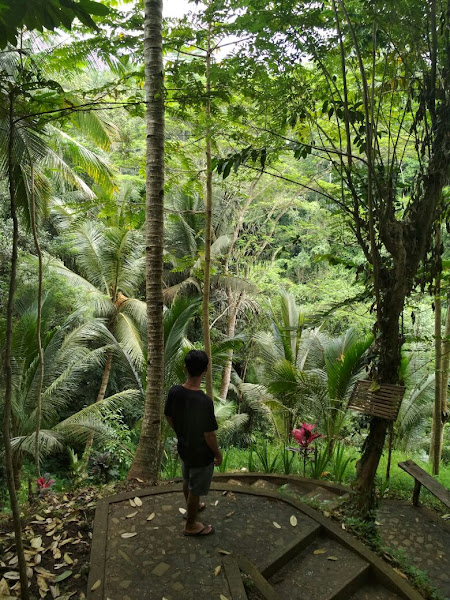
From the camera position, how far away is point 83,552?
10.0 feet

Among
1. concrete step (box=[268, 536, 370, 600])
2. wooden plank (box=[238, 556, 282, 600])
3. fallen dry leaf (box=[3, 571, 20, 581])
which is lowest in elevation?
concrete step (box=[268, 536, 370, 600])

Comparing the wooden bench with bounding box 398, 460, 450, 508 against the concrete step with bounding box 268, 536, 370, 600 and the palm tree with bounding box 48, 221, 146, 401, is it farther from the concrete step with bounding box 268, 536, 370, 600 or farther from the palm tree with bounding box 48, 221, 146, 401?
the palm tree with bounding box 48, 221, 146, 401

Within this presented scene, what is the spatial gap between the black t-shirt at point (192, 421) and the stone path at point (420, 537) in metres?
1.95

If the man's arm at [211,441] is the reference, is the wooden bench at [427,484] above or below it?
below

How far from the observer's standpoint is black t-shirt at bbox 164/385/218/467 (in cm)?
297

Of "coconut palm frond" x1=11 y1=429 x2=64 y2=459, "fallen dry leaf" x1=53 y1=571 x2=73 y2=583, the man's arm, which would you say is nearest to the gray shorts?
the man's arm

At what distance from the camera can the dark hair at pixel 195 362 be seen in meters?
2.94

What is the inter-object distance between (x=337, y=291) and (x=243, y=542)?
530 inches

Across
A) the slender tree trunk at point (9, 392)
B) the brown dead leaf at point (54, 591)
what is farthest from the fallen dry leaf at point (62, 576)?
the slender tree trunk at point (9, 392)

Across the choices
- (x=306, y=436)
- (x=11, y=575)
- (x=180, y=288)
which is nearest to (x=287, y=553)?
(x=11, y=575)

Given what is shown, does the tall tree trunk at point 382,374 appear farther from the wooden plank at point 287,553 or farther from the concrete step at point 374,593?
the concrete step at point 374,593

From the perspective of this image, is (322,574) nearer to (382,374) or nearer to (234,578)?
(234,578)

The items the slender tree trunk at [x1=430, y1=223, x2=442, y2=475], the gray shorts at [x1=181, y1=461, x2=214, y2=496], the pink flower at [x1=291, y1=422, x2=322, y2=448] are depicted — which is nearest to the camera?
the gray shorts at [x1=181, y1=461, x2=214, y2=496]

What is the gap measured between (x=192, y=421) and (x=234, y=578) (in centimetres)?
102
